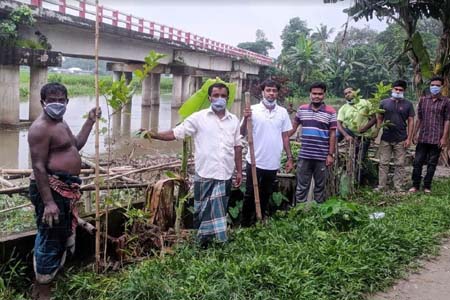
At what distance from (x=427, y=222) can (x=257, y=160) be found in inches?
71.4

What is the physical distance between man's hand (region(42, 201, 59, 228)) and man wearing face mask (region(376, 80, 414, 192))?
4.63 metres

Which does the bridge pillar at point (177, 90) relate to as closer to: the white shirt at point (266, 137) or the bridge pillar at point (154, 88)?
the bridge pillar at point (154, 88)

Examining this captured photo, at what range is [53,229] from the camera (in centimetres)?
322

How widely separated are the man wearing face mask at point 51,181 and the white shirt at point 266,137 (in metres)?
1.92

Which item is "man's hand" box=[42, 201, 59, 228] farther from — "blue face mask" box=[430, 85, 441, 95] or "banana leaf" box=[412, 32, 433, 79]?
"banana leaf" box=[412, 32, 433, 79]

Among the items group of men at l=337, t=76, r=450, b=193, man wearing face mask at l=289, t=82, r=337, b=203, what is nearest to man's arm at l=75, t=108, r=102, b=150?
man wearing face mask at l=289, t=82, r=337, b=203

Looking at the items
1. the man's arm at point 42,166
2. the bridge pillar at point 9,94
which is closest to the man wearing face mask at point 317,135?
the man's arm at point 42,166

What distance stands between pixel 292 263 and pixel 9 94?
13746 millimetres

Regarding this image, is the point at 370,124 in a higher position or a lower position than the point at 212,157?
higher

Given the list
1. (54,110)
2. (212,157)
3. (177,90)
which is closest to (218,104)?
(212,157)

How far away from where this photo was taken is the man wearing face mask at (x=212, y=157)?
153 inches

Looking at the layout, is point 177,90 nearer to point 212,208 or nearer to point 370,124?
point 370,124

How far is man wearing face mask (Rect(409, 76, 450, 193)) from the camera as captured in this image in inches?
245

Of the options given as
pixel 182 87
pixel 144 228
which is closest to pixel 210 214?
pixel 144 228
